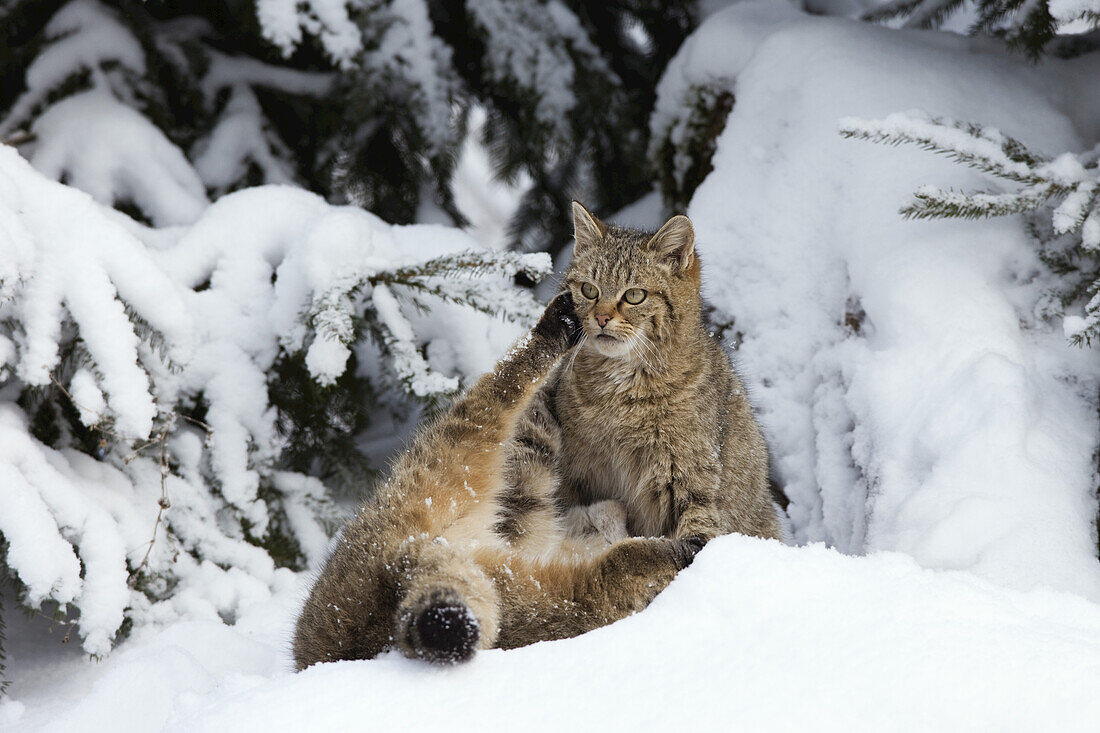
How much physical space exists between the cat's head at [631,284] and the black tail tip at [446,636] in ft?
3.78

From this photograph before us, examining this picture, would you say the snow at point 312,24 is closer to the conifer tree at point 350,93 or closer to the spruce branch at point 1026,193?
the conifer tree at point 350,93

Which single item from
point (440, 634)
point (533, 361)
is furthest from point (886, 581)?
point (533, 361)

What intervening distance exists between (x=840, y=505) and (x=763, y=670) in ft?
4.78

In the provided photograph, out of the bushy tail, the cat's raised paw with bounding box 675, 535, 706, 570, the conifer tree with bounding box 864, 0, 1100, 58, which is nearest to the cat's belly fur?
the cat's raised paw with bounding box 675, 535, 706, 570

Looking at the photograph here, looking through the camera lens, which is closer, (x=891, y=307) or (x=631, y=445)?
(x=631, y=445)

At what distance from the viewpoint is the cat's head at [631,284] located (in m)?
2.36

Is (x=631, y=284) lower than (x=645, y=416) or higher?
higher

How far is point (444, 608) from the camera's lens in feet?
4.34

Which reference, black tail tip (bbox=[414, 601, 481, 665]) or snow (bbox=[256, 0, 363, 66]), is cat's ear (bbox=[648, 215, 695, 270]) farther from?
black tail tip (bbox=[414, 601, 481, 665])

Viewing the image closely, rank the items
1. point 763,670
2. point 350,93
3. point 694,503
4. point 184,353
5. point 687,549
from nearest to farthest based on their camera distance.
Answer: point 763,670 < point 687,549 < point 694,503 < point 184,353 < point 350,93

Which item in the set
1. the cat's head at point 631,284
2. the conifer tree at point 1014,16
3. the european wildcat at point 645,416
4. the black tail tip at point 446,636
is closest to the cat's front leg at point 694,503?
the european wildcat at point 645,416

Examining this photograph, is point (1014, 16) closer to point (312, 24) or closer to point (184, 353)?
point (312, 24)

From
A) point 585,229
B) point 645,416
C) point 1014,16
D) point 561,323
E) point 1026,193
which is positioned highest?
point 1014,16

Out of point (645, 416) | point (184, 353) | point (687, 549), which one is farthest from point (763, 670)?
point (184, 353)
